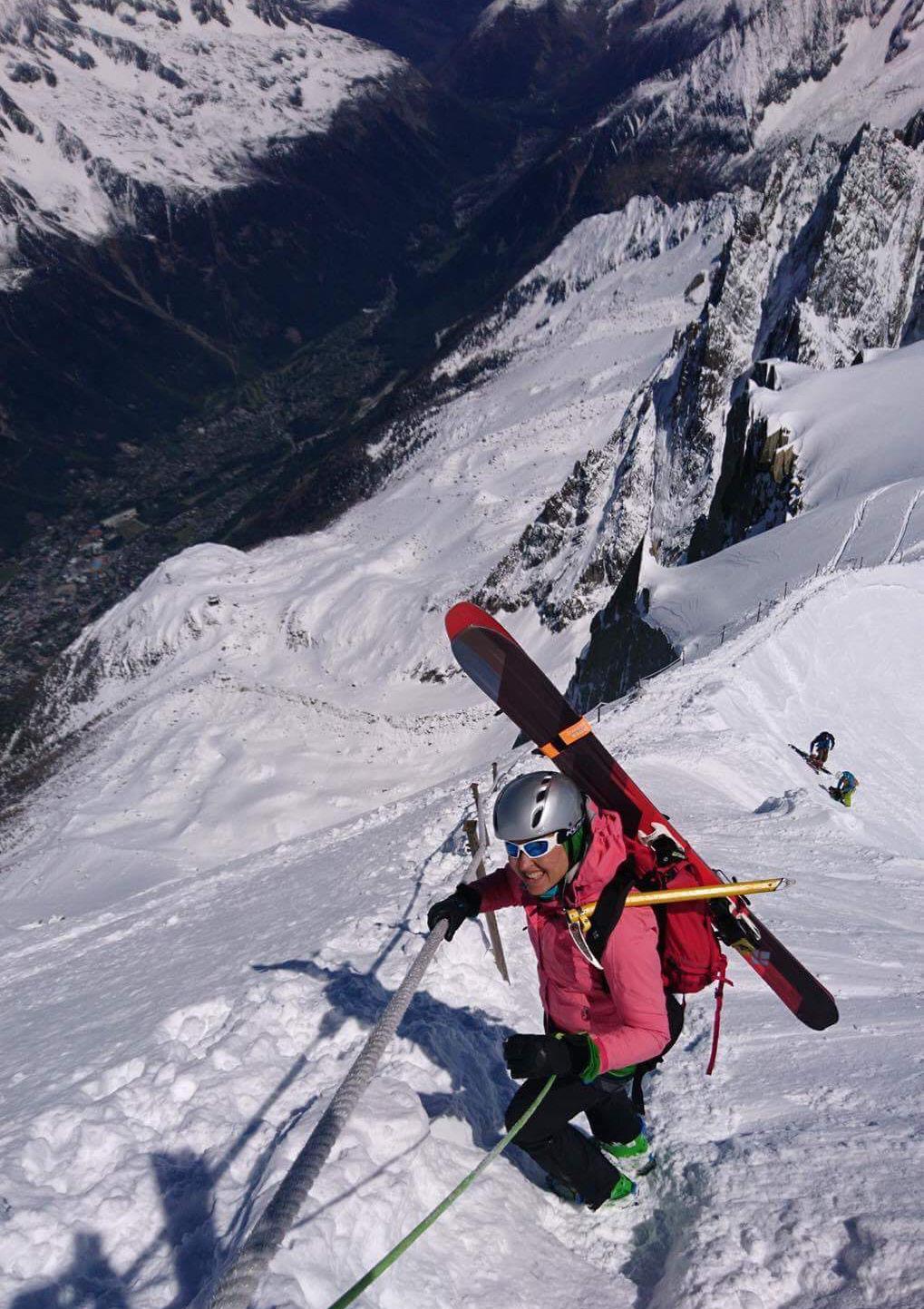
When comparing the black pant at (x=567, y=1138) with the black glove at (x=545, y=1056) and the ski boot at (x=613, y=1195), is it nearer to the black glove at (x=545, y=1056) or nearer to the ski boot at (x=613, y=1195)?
the ski boot at (x=613, y=1195)

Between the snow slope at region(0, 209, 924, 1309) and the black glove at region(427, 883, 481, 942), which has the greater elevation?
the black glove at region(427, 883, 481, 942)

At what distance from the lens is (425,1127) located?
4188 millimetres

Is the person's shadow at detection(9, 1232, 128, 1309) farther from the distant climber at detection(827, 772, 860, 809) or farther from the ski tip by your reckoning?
the distant climber at detection(827, 772, 860, 809)

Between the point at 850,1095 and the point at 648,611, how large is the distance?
27.8m

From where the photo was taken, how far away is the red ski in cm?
464

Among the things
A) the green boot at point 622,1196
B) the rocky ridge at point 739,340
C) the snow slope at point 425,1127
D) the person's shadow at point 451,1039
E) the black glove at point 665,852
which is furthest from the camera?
the rocky ridge at point 739,340

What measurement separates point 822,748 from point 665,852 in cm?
1308

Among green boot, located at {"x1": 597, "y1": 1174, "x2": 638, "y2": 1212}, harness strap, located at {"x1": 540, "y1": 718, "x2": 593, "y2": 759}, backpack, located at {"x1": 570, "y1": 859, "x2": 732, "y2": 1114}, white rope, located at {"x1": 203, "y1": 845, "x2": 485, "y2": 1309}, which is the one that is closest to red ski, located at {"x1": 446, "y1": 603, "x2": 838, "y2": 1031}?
harness strap, located at {"x1": 540, "y1": 718, "x2": 593, "y2": 759}

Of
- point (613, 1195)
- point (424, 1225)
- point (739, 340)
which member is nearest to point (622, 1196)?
point (613, 1195)

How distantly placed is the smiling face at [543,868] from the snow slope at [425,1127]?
1443 millimetres

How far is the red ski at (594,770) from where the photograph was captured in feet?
15.2

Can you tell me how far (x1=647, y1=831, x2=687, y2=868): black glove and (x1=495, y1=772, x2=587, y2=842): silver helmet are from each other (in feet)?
2.48

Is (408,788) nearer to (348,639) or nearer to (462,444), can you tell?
(348,639)

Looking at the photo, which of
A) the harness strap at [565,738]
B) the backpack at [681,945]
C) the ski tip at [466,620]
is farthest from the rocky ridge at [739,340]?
the backpack at [681,945]
